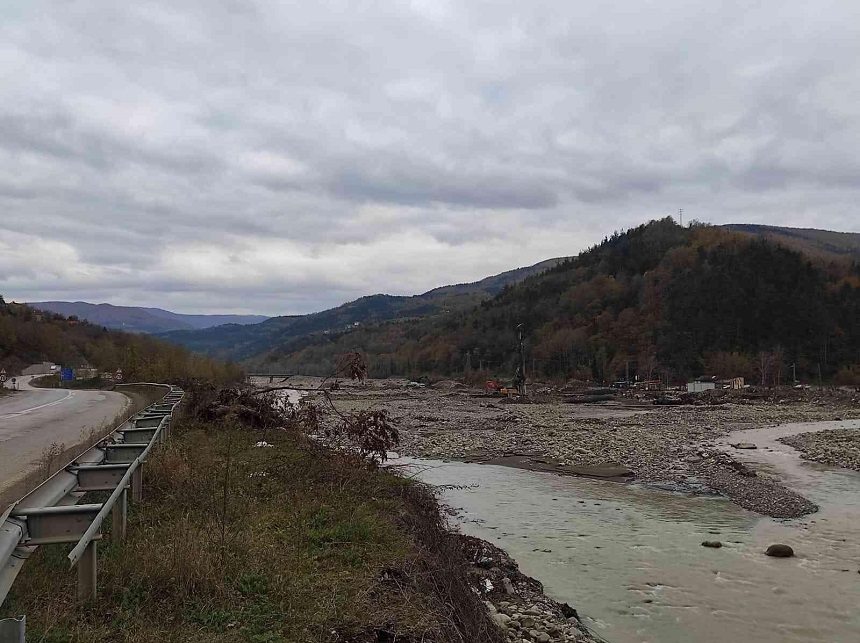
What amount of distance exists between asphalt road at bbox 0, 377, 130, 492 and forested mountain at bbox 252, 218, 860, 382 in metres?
Result: 59.8

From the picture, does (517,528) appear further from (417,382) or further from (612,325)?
(417,382)

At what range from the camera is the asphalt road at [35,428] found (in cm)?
1151

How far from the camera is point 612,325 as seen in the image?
439 ft

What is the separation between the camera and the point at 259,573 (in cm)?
618

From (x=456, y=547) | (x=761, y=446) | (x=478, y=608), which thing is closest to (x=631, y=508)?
(x=456, y=547)

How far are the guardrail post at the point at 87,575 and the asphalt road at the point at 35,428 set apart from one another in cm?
523

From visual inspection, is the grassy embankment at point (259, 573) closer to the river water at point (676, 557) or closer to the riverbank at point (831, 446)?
the river water at point (676, 557)

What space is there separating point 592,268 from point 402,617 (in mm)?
173909

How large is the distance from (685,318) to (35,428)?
113 metres

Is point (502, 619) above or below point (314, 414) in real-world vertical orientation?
below

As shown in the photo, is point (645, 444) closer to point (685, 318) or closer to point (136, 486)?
point (136, 486)

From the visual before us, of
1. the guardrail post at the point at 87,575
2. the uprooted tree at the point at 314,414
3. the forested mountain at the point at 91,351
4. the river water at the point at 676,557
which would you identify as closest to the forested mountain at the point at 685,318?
the forested mountain at the point at 91,351

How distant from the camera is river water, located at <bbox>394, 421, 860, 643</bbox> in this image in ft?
33.0

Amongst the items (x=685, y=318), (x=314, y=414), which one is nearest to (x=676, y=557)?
(x=314, y=414)
